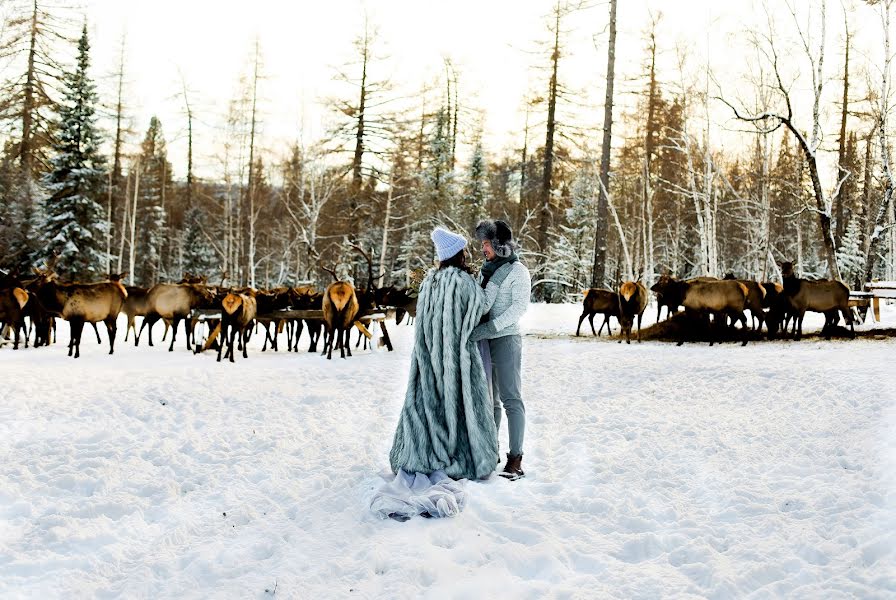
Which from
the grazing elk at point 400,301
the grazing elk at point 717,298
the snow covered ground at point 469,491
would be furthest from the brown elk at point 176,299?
the grazing elk at point 717,298

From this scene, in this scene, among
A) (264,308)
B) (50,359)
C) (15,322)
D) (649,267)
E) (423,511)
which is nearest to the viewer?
(423,511)

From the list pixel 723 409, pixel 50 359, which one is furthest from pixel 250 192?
pixel 723 409

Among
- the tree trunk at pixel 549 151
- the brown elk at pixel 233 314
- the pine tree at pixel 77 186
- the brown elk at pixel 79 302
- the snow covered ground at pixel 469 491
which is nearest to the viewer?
the snow covered ground at pixel 469 491

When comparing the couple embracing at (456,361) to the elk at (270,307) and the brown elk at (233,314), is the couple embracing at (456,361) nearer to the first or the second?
the brown elk at (233,314)

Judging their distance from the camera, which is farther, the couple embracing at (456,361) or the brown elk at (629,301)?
the brown elk at (629,301)

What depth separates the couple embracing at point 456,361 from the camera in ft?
14.6

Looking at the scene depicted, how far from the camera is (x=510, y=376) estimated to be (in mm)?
4758

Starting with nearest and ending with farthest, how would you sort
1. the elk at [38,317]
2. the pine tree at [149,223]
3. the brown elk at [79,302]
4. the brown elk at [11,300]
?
the brown elk at [79,302] < the brown elk at [11,300] < the elk at [38,317] < the pine tree at [149,223]

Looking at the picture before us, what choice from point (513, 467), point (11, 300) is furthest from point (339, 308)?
point (513, 467)

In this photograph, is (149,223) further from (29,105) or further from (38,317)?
(38,317)

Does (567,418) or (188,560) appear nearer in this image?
(188,560)

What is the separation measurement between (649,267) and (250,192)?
17.2 m

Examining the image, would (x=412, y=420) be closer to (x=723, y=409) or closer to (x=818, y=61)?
(x=723, y=409)

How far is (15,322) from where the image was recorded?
1238 centimetres
